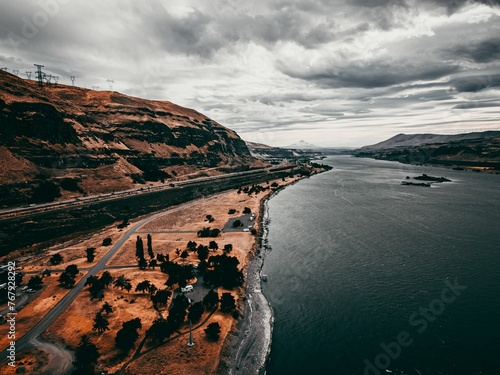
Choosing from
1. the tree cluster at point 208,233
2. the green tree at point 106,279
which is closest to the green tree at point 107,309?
the green tree at point 106,279

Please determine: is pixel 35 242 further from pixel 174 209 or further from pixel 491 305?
pixel 491 305

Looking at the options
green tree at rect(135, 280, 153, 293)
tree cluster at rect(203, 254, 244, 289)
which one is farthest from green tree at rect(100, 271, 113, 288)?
tree cluster at rect(203, 254, 244, 289)

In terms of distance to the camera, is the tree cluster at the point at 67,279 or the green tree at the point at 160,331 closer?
the green tree at the point at 160,331

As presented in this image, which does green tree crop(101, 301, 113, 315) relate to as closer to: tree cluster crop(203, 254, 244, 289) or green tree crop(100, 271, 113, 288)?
green tree crop(100, 271, 113, 288)

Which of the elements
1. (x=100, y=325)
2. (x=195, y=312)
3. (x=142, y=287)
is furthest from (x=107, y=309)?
(x=195, y=312)

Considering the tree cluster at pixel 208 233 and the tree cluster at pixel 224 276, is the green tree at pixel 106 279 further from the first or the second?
the tree cluster at pixel 208 233

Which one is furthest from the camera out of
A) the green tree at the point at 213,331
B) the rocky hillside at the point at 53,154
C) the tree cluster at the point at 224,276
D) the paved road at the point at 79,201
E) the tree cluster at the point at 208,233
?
the rocky hillside at the point at 53,154

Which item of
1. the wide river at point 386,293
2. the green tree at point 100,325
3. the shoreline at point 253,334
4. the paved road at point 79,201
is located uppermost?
the paved road at point 79,201

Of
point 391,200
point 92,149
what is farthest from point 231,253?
point 92,149
